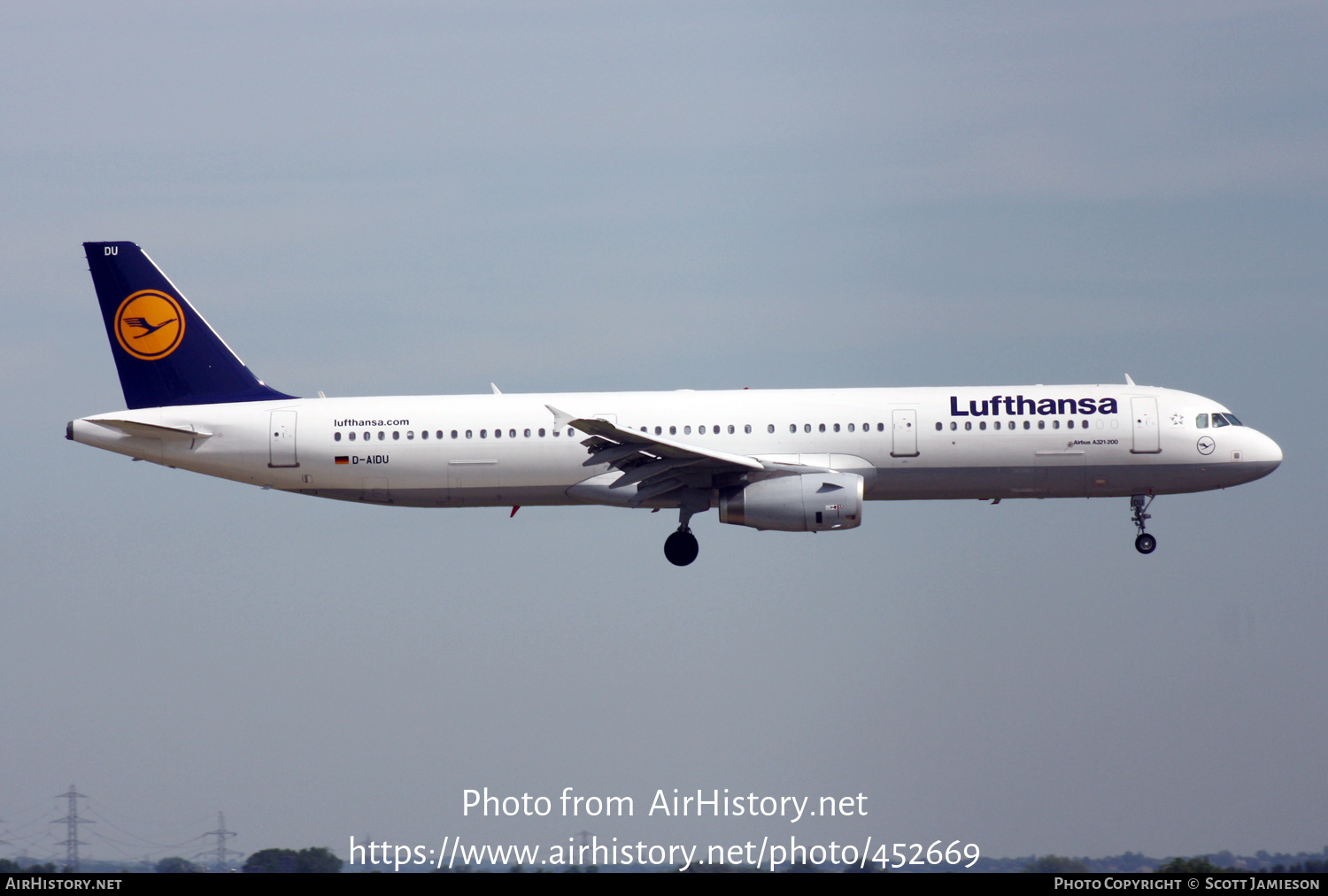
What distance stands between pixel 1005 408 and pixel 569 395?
1118cm

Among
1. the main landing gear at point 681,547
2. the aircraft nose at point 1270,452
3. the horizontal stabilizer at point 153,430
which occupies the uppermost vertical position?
the horizontal stabilizer at point 153,430

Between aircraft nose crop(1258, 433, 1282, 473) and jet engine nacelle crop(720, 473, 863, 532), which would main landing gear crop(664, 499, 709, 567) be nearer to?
jet engine nacelle crop(720, 473, 863, 532)

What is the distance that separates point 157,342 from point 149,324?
0.64 meters

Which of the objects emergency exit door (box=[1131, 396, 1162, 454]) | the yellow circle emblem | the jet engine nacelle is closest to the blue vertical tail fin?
the yellow circle emblem

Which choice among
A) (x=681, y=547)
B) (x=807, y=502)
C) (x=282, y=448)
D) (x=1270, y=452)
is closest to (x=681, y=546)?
(x=681, y=547)

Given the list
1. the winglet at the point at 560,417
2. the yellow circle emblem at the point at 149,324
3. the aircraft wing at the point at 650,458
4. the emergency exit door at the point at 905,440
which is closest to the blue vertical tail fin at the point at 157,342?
the yellow circle emblem at the point at 149,324

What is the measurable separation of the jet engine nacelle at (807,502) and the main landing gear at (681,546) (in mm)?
2847

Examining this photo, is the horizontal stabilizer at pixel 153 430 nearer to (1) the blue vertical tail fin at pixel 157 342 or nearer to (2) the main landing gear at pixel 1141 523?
(1) the blue vertical tail fin at pixel 157 342

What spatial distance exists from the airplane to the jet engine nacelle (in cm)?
5

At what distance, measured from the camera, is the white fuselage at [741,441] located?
38.5 m

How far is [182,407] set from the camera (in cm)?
4094
